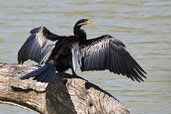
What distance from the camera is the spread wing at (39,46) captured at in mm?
7870

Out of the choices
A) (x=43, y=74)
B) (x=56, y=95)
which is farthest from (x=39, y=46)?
(x=56, y=95)

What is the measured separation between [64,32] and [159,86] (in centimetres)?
221

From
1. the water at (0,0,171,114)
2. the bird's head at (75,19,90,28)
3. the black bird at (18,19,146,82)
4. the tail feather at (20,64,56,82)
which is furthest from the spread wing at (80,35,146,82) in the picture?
the water at (0,0,171,114)

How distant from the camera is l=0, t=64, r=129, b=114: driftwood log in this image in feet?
22.2

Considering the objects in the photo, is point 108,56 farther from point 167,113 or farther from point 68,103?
point 167,113

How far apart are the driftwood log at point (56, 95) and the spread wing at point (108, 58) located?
616mm

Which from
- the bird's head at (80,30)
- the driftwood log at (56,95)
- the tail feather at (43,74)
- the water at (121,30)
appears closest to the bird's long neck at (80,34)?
the bird's head at (80,30)

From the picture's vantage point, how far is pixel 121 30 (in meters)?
11.8

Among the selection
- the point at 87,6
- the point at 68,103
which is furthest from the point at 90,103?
the point at 87,6

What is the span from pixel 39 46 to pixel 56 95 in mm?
1112

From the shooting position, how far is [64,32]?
1169cm

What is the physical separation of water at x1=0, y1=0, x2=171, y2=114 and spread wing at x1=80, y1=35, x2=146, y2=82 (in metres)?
1.60

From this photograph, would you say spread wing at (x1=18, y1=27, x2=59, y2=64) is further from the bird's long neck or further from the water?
the water

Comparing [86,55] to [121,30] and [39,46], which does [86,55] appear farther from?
[121,30]
